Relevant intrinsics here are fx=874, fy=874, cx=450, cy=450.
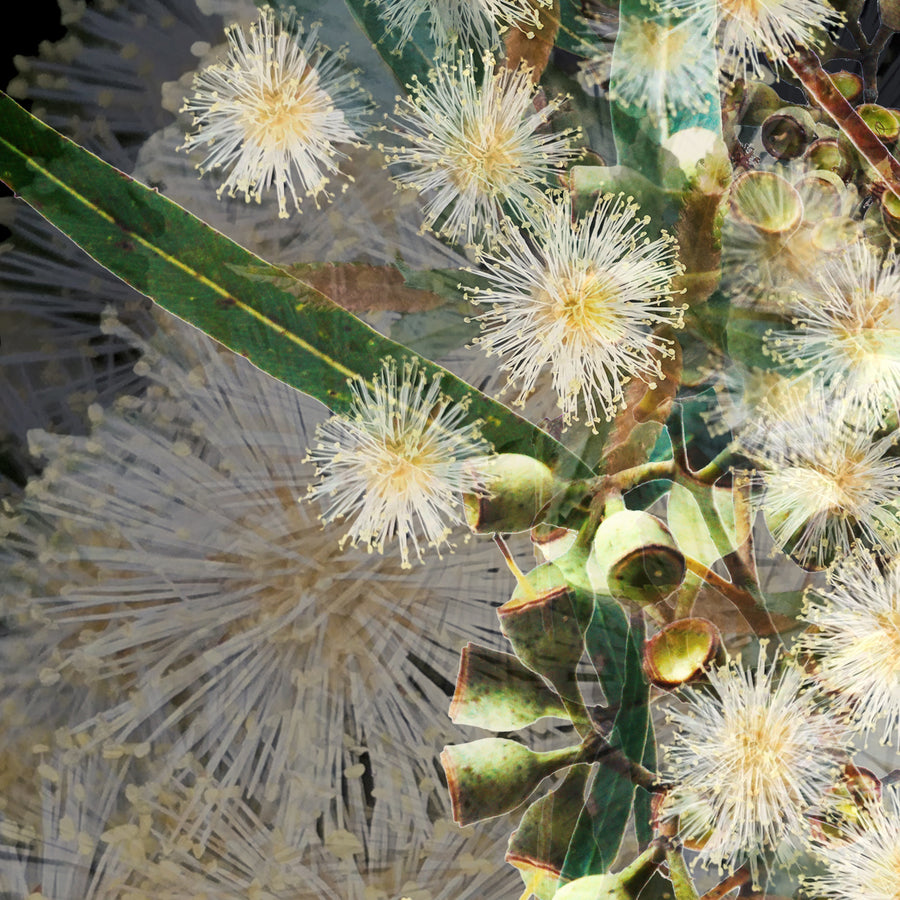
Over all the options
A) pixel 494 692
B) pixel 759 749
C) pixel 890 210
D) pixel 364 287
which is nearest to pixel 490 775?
pixel 494 692

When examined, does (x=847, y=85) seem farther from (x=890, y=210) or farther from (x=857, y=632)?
(x=857, y=632)

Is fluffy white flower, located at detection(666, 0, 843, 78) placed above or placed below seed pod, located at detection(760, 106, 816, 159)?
above

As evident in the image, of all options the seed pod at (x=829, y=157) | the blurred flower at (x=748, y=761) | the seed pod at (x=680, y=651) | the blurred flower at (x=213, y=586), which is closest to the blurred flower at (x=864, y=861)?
the blurred flower at (x=748, y=761)

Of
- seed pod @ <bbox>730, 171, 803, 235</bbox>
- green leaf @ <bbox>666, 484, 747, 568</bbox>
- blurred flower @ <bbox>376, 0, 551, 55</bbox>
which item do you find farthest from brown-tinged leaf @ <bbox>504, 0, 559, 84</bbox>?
green leaf @ <bbox>666, 484, 747, 568</bbox>

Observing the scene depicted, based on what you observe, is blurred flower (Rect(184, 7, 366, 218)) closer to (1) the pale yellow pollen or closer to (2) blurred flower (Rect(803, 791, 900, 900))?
(1) the pale yellow pollen

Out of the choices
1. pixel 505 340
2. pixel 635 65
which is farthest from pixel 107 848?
pixel 635 65

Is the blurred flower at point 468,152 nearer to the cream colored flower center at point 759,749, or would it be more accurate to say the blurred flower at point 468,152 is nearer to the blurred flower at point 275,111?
the blurred flower at point 275,111
